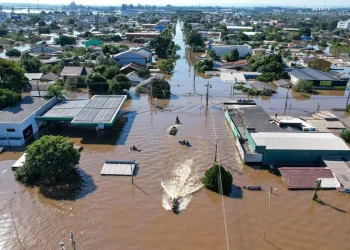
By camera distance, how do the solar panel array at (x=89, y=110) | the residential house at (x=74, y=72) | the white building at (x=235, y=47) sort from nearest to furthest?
the solar panel array at (x=89, y=110)
the residential house at (x=74, y=72)
the white building at (x=235, y=47)

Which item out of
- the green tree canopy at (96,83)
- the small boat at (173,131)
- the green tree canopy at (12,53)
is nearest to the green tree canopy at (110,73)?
the green tree canopy at (96,83)

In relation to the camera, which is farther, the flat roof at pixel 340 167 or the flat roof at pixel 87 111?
the flat roof at pixel 87 111

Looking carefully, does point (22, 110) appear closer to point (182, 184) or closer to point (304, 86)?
point (182, 184)

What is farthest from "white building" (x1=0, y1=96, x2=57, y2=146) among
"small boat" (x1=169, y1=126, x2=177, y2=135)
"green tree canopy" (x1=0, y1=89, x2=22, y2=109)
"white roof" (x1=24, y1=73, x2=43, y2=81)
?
"white roof" (x1=24, y1=73, x2=43, y2=81)

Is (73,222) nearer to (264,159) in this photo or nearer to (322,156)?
(264,159)

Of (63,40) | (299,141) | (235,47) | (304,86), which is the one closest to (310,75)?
(304,86)

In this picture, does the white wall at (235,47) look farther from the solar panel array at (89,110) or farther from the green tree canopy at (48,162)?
the green tree canopy at (48,162)
